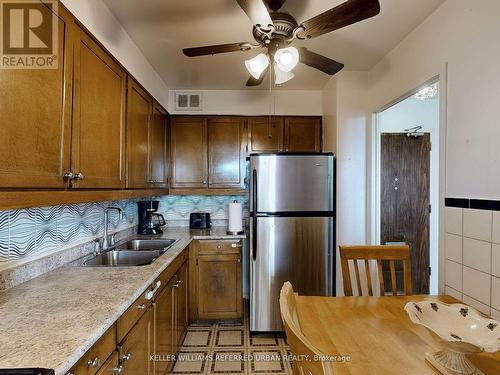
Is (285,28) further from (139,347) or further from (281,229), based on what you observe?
(139,347)

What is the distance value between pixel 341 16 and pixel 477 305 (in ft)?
5.04

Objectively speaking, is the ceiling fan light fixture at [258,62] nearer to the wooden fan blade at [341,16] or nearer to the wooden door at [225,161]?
the wooden fan blade at [341,16]

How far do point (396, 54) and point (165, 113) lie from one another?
223 cm

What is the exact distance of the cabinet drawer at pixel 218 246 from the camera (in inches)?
110

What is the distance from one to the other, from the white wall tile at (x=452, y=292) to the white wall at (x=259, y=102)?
221 cm

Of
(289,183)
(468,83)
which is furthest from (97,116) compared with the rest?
(468,83)

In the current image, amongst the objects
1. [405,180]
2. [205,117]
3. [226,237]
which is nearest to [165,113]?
[205,117]

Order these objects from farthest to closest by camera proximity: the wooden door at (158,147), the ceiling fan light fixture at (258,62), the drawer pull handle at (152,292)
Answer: the wooden door at (158,147) → the ceiling fan light fixture at (258,62) → the drawer pull handle at (152,292)

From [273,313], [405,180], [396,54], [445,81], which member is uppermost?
[396,54]

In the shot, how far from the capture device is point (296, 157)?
103 inches

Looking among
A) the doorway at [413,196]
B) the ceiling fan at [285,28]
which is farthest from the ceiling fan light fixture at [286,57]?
the doorway at [413,196]

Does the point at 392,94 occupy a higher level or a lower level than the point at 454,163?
higher

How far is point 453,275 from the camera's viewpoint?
1.61m

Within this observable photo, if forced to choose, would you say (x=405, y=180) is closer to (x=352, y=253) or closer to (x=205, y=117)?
(x=352, y=253)
